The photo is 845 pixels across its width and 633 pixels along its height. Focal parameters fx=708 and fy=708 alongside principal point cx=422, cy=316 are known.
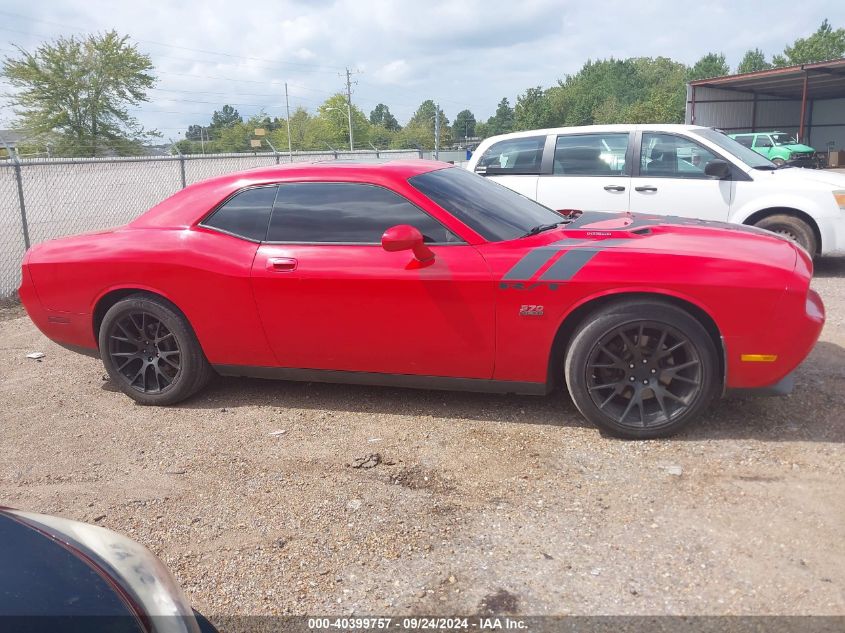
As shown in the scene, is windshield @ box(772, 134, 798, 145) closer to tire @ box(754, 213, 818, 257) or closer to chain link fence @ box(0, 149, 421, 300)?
chain link fence @ box(0, 149, 421, 300)

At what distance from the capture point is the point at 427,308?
3.88 metres

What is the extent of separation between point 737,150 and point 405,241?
5.46 meters

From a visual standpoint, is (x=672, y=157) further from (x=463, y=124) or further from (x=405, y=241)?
(x=463, y=124)

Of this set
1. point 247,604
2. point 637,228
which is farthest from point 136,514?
point 637,228

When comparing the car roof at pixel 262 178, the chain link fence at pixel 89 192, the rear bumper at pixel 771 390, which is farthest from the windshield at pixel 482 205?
the chain link fence at pixel 89 192

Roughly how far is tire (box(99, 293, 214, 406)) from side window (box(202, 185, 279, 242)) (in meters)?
0.63

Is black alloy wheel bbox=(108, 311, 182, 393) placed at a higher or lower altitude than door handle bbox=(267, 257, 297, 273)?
lower

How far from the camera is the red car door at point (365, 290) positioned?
3851 millimetres

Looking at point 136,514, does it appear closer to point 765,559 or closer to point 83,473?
point 83,473

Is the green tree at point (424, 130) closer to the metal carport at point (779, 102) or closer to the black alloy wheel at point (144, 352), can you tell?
the metal carport at point (779, 102)

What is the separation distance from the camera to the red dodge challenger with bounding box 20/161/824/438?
3.59 m

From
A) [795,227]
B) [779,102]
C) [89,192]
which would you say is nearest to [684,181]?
[795,227]

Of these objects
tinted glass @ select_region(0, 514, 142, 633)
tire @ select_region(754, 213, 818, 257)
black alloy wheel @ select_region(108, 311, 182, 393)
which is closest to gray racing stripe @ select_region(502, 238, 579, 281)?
black alloy wheel @ select_region(108, 311, 182, 393)

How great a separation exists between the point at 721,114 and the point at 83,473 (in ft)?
126
